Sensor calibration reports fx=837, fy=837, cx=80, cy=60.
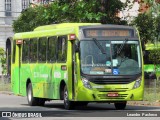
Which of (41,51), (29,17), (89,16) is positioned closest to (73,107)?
(41,51)

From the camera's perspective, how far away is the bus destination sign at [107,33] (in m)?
28.4

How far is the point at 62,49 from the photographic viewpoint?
29344 millimetres

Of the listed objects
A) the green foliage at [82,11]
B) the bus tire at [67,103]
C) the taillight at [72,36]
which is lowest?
the bus tire at [67,103]

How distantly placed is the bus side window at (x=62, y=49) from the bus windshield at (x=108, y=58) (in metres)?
1.20

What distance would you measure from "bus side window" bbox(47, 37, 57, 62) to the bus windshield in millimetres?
2413

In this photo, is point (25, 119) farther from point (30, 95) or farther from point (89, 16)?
point (89, 16)

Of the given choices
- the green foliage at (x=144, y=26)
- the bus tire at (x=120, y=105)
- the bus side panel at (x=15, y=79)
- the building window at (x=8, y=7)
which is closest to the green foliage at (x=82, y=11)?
the green foliage at (x=144, y=26)

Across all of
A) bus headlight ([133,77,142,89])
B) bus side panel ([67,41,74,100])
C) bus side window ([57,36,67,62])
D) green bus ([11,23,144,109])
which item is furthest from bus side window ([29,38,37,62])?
bus headlight ([133,77,142,89])

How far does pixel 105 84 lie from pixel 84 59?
42.9 inches

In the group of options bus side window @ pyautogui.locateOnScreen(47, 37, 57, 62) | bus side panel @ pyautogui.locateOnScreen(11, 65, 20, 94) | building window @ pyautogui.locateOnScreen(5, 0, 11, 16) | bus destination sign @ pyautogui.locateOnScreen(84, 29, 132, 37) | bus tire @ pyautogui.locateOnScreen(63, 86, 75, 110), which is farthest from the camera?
building window @ pyautogui.locateOnScreen(5, 0, 11, 16)

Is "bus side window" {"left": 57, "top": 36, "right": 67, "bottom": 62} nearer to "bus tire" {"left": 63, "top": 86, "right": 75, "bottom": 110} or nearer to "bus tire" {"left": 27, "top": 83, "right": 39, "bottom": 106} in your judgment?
"bus tire" {"left": 63, "top": 86, "right": 75, "bottom": 110}

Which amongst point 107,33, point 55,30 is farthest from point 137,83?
point 55,30

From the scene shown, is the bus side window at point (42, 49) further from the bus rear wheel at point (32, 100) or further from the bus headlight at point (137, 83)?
the bus headlight at point (137, 83)

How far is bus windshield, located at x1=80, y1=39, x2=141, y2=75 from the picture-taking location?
1099 inches
